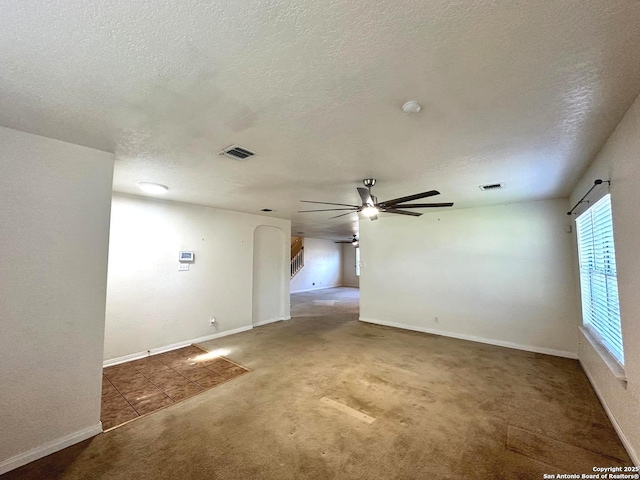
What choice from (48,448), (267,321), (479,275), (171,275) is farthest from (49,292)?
(479,275)

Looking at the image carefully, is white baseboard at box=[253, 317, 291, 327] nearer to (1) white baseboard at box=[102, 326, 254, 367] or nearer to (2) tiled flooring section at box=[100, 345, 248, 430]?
(1) white baseboard at box=[102, 326, 254, 367]

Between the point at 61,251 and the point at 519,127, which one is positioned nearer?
the point at 519,127

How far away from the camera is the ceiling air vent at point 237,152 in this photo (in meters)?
2.33

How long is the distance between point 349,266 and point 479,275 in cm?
898

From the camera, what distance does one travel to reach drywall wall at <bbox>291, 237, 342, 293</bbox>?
11466 mm

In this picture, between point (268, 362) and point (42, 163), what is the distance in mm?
3293

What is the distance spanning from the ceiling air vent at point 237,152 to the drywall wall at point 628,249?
2.78 meters

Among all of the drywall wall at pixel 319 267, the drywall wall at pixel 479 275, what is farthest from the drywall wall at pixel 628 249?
the drywall wall at pixel 319 267

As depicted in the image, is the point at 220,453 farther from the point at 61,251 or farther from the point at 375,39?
the point at 375,39

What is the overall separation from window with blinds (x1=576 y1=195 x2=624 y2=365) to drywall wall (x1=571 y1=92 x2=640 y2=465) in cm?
26

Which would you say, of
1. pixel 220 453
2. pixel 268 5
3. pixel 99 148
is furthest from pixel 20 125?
pixel 220 453

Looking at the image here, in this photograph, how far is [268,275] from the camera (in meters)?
6.38

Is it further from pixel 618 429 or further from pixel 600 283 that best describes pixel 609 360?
pixel 600 283

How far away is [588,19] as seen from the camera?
1.07m
